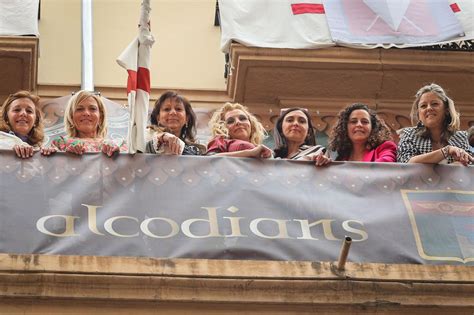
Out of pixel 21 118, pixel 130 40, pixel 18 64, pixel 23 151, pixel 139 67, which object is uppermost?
pixel 130 40

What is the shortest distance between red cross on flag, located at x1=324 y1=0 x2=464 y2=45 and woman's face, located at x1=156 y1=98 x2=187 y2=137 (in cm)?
509

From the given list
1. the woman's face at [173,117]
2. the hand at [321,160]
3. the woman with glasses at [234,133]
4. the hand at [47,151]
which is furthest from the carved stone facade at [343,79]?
the hand at [47,151]

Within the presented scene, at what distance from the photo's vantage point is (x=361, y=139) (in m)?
12.2

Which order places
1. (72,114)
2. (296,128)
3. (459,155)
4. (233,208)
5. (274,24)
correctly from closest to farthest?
(233,208) → (459,155) → (72,114) → (296,128) → (274,24)

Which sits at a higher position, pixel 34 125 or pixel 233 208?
pixel 34 125

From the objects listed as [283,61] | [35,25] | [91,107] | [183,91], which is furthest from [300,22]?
[91,107]

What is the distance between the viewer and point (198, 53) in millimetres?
17984

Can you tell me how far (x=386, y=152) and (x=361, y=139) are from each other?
0.25 meters

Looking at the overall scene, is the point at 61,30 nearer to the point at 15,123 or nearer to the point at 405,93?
the point at 405,93

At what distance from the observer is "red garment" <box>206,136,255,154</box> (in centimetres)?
1186

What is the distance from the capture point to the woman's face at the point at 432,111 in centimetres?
1207

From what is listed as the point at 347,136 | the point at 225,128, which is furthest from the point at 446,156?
the point at 225,128

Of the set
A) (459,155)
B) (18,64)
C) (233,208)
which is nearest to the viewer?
(233,208)

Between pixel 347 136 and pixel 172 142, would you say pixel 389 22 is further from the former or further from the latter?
pixel 172 142
